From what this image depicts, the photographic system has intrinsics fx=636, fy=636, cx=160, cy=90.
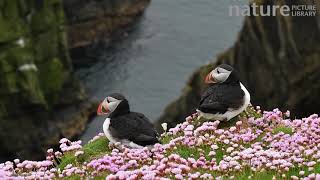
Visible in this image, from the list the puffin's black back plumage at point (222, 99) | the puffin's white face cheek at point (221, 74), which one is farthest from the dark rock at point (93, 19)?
the puffin's black back plumage at point (222, 99)

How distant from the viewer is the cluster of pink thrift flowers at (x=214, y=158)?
34.2 ft

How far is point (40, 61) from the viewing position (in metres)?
67.3

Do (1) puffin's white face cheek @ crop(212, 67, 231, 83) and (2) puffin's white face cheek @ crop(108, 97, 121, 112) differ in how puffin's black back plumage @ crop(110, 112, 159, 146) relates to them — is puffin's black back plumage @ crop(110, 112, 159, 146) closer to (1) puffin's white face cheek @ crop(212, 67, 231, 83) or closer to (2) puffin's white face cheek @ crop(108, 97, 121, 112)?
(2) puffin's white face cheek @ crop(108, 97, 121, 112)

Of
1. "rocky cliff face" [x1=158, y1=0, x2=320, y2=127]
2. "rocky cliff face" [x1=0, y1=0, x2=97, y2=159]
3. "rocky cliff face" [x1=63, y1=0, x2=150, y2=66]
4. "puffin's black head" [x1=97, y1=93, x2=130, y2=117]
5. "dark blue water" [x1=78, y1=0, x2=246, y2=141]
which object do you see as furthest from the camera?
"rocky cliff face" [x1=63, y1=0, x2=150, y2=66]

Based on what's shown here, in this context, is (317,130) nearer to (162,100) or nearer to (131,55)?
(162,100)

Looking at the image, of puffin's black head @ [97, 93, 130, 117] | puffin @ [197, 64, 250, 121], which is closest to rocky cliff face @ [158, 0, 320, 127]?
puffin @ [197, 64, 250, 121]

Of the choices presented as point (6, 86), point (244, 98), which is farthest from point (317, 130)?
point (6, 86)

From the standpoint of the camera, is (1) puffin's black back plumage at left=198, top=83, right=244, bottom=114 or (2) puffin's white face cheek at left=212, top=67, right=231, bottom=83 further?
(2) puffin's white face cheek at left=212, top=67, right=231, bottom=83

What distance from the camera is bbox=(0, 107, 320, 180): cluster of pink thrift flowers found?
1044cm

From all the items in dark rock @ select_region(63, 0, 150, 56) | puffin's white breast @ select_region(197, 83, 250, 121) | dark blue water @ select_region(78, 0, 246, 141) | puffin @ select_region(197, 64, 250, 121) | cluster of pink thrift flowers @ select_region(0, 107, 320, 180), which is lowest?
dark blue water @ select_region(78, 0, 246, 141)

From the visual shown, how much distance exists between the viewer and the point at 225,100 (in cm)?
1517

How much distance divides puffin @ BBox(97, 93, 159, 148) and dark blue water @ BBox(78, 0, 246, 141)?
4845 cm

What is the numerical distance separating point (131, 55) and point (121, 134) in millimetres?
68987

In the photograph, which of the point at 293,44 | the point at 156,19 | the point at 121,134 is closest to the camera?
the point at 121,134
